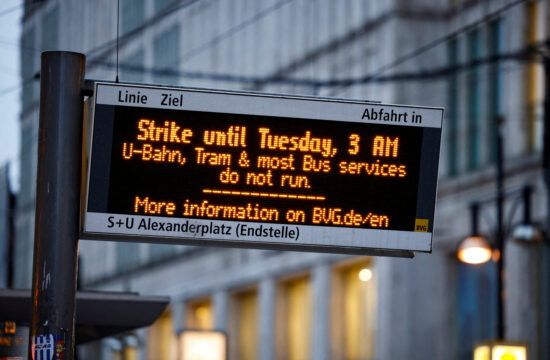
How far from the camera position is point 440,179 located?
130 ft

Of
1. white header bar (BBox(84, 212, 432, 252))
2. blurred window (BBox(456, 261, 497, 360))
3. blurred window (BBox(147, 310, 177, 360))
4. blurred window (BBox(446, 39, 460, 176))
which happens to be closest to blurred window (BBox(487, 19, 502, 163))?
blurred window (BBox(446, 39, 460, 176))

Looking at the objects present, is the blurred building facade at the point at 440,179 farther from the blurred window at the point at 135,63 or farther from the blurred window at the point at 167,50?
the blurred window at the point at 135,63

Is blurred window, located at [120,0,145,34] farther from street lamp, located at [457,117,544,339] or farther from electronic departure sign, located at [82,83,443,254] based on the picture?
electronic departure sign, located at [82,83,443,254]

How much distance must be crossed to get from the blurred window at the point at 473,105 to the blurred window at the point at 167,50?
19827 millimetres

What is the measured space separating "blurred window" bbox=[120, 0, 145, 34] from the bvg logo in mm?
50945

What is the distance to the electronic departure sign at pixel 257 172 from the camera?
8.88 metres

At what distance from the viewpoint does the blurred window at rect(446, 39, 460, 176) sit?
39531 mm

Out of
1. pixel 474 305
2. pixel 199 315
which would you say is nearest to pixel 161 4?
pixel 199 315

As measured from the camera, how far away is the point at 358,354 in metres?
43.4

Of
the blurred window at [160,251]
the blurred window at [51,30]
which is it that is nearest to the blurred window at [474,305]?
the blurred window at [160,251]

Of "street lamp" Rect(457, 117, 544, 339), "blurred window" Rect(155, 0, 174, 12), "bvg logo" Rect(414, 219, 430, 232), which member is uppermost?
"blurred window" Rect(155, 0, 174, 12)

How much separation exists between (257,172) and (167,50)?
50756mm

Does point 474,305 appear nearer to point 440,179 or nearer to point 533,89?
point 440,179

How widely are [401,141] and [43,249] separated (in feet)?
8.25
